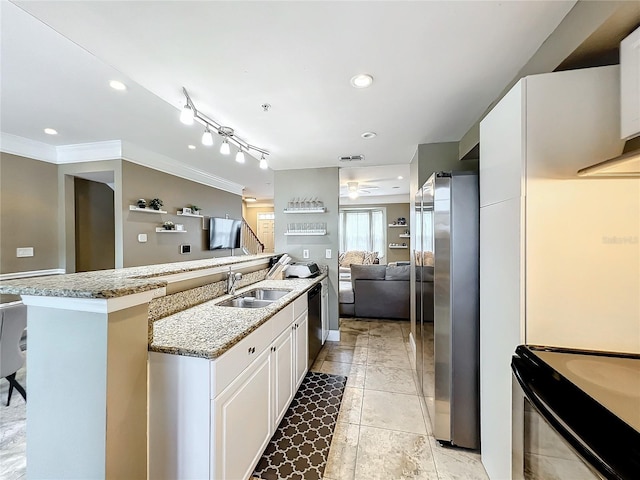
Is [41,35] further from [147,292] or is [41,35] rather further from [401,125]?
[401,125]

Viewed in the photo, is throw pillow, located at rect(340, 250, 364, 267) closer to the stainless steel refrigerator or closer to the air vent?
the air vent

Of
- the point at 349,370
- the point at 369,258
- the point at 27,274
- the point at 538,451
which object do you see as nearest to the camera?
the point at 538,451

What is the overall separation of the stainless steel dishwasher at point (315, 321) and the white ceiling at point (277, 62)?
5.54ft

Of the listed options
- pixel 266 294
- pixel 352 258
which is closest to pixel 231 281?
pixel 266 294

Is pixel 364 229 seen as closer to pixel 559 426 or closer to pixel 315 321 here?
pixel 315 321

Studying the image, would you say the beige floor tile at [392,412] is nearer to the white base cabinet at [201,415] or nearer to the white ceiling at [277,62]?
the white base cabinet at [201,415]

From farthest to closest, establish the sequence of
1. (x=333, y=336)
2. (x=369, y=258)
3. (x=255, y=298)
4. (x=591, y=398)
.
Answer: (x=369, y=258) → (x=333, y=336) → (x=255, y=298) → (x=591, y=398)

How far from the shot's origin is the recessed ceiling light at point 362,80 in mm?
1654

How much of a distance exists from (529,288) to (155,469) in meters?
1.93

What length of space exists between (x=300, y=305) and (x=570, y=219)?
6.42 ft

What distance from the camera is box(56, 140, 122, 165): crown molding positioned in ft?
11.5

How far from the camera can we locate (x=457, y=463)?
1.68m

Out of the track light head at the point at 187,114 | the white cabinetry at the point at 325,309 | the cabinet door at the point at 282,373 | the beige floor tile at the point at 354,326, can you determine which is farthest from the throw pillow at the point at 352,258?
the track light head at the point at 187,114

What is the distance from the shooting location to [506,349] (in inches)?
51.0
